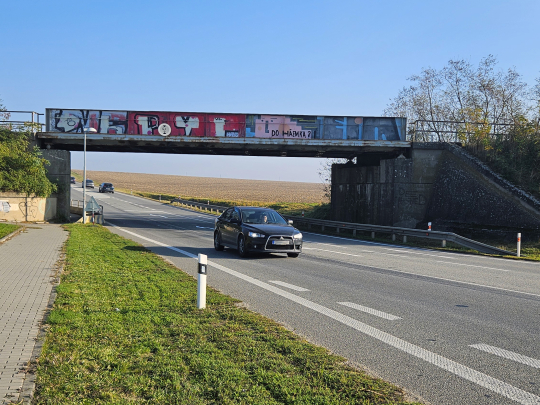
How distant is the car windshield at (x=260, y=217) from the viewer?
52.5 feet

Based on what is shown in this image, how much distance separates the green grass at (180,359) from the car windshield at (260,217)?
768cm

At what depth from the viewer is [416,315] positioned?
7.48 meters

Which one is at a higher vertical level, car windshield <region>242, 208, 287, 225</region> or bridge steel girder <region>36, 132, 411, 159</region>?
bridge steel girder <region>36, 132, 411, 159</region>

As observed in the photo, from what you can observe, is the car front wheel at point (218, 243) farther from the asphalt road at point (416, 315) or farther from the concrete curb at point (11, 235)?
the concrete curb at point (11, 235)

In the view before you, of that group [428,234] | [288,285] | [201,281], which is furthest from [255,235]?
[428,234]

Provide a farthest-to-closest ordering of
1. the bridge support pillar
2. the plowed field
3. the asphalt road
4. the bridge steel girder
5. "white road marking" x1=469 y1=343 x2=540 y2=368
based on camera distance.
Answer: the plowed field
the bridge support pillar
the bridge steel girder
"white road marking" x1=469 y1=343 x2=540 y2=368
the asphalt road

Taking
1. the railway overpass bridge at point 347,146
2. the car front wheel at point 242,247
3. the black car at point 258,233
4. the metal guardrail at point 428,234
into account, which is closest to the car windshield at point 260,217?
the black car at point 258,233

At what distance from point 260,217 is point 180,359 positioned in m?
11.3

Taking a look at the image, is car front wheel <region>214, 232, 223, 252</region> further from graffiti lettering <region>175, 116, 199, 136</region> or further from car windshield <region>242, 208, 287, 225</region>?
graffiti lettering <region>175, 116, 199, 136</region>

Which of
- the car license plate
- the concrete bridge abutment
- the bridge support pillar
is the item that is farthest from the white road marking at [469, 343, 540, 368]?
the bridge support pillar

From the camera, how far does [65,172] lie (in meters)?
30.8

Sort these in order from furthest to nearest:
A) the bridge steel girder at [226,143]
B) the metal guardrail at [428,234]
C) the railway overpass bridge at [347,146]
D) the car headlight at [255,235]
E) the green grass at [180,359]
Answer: the bridge steel girder at [226,143] → the railway overpass bridge at [347,146] → the metal guardrail at [428,234] → the car headlight at [255,235] → the green grass at [180,359]

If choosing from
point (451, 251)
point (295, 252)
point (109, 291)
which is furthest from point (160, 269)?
point (451, 251)

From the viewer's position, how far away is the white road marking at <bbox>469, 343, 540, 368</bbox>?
5176 millimetres
